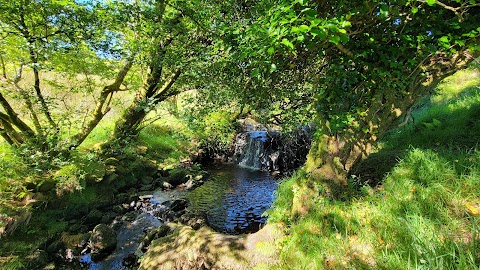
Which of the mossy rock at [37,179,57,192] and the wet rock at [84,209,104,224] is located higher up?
the mossy rock at [37,179,57,192]

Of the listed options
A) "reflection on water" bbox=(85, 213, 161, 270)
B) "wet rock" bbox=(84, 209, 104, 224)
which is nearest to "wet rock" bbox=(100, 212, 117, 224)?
"wet rock" bbox=(84, 209, 104, 224)

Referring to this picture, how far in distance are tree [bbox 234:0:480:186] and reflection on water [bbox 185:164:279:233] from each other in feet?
15.2

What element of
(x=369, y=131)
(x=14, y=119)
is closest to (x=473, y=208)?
(x=369, y=131)

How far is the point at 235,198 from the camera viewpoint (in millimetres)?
10430

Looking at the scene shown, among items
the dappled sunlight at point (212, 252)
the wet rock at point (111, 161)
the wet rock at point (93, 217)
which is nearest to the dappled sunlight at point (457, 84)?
the dappled sunlight at point (212, 252)

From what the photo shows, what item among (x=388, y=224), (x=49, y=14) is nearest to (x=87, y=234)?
(x=49, y=14)

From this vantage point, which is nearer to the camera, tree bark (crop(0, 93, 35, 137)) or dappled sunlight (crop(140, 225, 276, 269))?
dappled sunlight (crop(140, 225, 276, 269))

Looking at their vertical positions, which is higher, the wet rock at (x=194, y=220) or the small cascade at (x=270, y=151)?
the small cascade at (x=270, y=151)

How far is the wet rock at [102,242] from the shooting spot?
6.60m

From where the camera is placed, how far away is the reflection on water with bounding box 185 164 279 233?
8.28 metres

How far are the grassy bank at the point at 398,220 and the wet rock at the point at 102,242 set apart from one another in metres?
4.90

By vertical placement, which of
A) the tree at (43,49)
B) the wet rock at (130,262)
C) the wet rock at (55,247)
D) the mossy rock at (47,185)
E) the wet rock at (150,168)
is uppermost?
the tree at (43,49)

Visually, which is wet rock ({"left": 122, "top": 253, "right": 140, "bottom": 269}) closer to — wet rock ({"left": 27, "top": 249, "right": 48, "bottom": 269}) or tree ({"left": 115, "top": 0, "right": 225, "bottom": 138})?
wet rock ({"left": 27, "top": 249, "right": 48, "bottom": 269})

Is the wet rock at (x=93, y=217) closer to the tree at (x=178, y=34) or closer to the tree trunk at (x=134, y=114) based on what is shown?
the tree trunk at (x=134, y=114)
